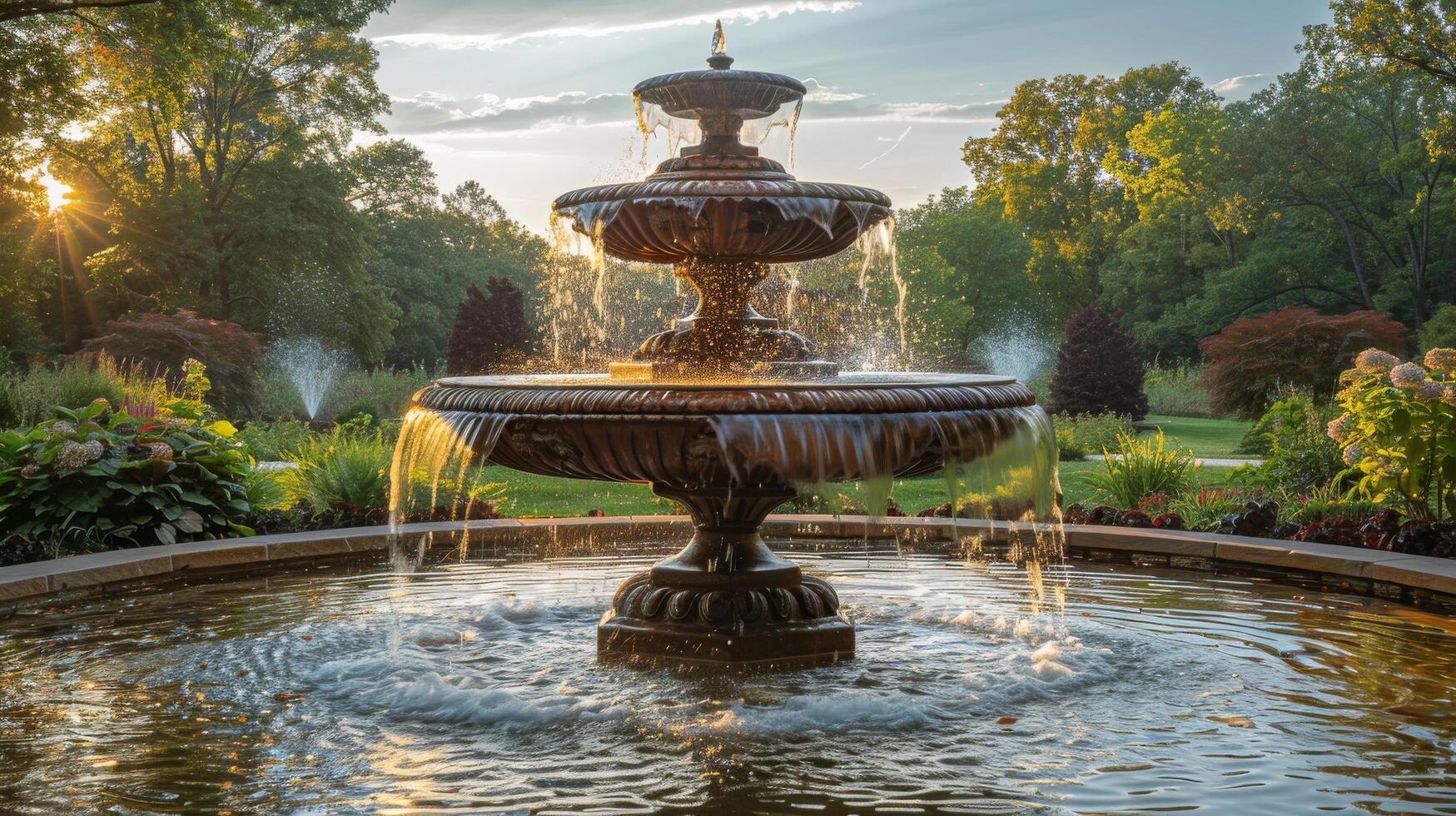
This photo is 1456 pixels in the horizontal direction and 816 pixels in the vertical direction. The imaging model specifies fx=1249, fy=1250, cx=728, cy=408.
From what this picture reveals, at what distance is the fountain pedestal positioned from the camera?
606 cm

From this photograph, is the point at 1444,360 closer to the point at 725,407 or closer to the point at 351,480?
the point at 725,407

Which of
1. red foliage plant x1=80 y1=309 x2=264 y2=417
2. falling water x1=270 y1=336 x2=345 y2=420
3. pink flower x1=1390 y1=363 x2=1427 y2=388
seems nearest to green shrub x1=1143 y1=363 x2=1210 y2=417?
red foliage plant x1=80 y1=309 x2=264 y2=417

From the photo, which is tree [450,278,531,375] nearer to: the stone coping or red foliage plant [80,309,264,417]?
red foliage plant [80,309,264,417]

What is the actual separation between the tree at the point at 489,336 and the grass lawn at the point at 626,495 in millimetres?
13365

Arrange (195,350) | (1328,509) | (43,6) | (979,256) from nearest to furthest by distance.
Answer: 1. (1328,509)
2. (43,6)
3. (195,350)
4. (979,256)

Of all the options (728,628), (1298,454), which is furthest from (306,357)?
(728,628)

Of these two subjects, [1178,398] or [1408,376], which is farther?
[1178,398]

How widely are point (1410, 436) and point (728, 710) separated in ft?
18.9

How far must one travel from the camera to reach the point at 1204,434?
24.5 metres

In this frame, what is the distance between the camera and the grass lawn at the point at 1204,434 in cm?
2000

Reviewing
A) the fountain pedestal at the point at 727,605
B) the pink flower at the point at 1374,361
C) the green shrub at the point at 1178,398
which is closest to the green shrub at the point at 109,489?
the fountain pedestal at the point at 727,605

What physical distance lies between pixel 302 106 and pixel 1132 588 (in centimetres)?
3677

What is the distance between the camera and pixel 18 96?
19.9 m

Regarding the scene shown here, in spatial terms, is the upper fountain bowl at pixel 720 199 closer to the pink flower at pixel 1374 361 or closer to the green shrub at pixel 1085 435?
the pink flower at pixel 1374 361
